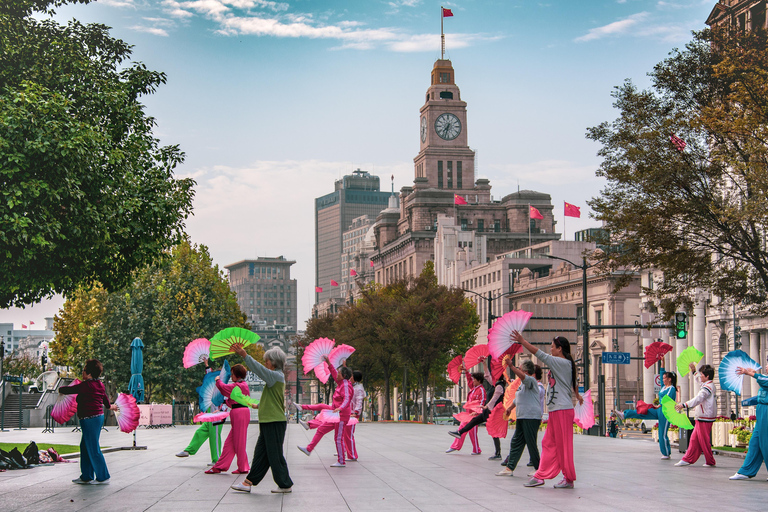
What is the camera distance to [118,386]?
211 ft

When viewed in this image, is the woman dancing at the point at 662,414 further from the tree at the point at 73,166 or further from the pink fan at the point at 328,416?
the tree at the point at 73,166

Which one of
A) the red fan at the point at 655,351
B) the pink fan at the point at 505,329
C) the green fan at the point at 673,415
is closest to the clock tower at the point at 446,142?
the red fan at the point at 655,351

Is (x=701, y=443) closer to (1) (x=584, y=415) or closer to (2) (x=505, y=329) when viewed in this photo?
(1) (x=584, y=415)

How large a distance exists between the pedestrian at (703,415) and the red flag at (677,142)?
372 inches

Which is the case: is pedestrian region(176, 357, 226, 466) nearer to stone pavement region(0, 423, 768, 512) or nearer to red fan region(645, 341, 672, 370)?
stone pavement region(0, 423, 768, 512)

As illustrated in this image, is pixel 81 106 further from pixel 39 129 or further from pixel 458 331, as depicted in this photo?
pixel 458 331

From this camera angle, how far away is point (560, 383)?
14.5 m

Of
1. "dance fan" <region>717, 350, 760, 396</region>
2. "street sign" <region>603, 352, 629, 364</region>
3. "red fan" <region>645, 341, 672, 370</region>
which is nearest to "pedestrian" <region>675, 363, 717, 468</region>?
"dance fan" <region>717, 350, 760, 396</region>

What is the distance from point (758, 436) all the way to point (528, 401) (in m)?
3.95

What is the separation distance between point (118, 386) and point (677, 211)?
46004 mm

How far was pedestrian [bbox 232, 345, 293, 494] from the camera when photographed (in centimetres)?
1407

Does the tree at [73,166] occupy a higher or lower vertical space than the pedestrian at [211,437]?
higher

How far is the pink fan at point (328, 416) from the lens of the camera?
19375 mm

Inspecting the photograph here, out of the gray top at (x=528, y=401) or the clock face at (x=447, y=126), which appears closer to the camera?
the gray top at (x=528, y=401)
